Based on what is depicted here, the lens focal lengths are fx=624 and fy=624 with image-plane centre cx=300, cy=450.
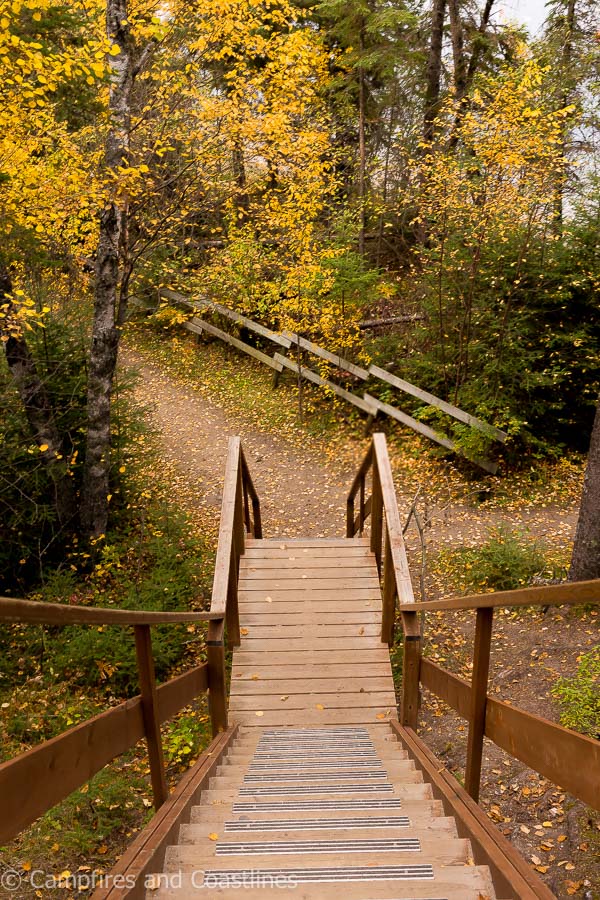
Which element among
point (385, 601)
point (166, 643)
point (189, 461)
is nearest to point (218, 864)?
point (385, 601)

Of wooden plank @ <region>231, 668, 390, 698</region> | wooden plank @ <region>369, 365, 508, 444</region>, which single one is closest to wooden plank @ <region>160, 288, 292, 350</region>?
wooden plank @ <region>369, 365, 508, 444</region>

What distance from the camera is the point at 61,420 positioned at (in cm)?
834

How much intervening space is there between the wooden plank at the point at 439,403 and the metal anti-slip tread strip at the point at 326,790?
770 centimetres

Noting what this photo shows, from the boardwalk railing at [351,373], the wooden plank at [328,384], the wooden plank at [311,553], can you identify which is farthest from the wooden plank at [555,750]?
the wooden plank at [328,384]

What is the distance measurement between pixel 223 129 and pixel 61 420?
Answer: 4713 mm

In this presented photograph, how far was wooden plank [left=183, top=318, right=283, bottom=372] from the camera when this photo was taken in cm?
1491

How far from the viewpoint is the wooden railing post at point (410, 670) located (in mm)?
4367

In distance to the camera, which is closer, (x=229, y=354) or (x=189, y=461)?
(x=189, y=461)

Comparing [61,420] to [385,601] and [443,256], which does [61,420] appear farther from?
[443,256]

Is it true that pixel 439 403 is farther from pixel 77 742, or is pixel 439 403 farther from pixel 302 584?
pixel 77 742

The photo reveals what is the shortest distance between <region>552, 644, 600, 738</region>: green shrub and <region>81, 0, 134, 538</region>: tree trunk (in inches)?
232

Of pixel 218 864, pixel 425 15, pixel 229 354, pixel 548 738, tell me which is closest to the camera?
pixel 548 738

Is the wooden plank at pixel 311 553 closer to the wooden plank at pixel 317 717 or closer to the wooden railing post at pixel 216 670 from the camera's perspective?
the wooden plank at pixel 317 717
